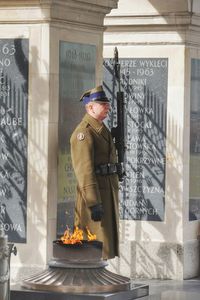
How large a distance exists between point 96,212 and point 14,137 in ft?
4.32

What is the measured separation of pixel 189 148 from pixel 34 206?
11.4 ft

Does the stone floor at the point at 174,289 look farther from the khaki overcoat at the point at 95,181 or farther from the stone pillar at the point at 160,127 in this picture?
the khaki overcoat at the point at 95,181

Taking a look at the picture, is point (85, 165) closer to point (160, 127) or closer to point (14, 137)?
point (14, 137)

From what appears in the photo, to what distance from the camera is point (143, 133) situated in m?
16.5

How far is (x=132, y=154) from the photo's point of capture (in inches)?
650

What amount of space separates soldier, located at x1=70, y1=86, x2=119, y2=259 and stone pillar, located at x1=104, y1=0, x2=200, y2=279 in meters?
3.04

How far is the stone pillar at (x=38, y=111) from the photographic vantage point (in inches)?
527

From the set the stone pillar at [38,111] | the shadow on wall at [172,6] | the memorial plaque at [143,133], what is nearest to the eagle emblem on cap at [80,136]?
the stone pillar at [38,111]

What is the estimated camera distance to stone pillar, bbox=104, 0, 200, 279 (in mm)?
16281

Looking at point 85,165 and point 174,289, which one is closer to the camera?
point 85,165

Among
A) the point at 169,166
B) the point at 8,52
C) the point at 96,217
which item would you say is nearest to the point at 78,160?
the point at 96,217

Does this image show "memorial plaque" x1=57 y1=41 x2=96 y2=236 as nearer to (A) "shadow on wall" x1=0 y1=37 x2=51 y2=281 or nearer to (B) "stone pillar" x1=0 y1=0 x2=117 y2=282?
(B) "stone pillar" x1=0 y1=0 x2=117 y2=282

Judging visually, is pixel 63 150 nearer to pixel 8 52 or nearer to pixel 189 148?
pixel 8 52

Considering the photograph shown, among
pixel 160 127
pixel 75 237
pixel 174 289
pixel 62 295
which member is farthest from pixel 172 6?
pixel 62 295
